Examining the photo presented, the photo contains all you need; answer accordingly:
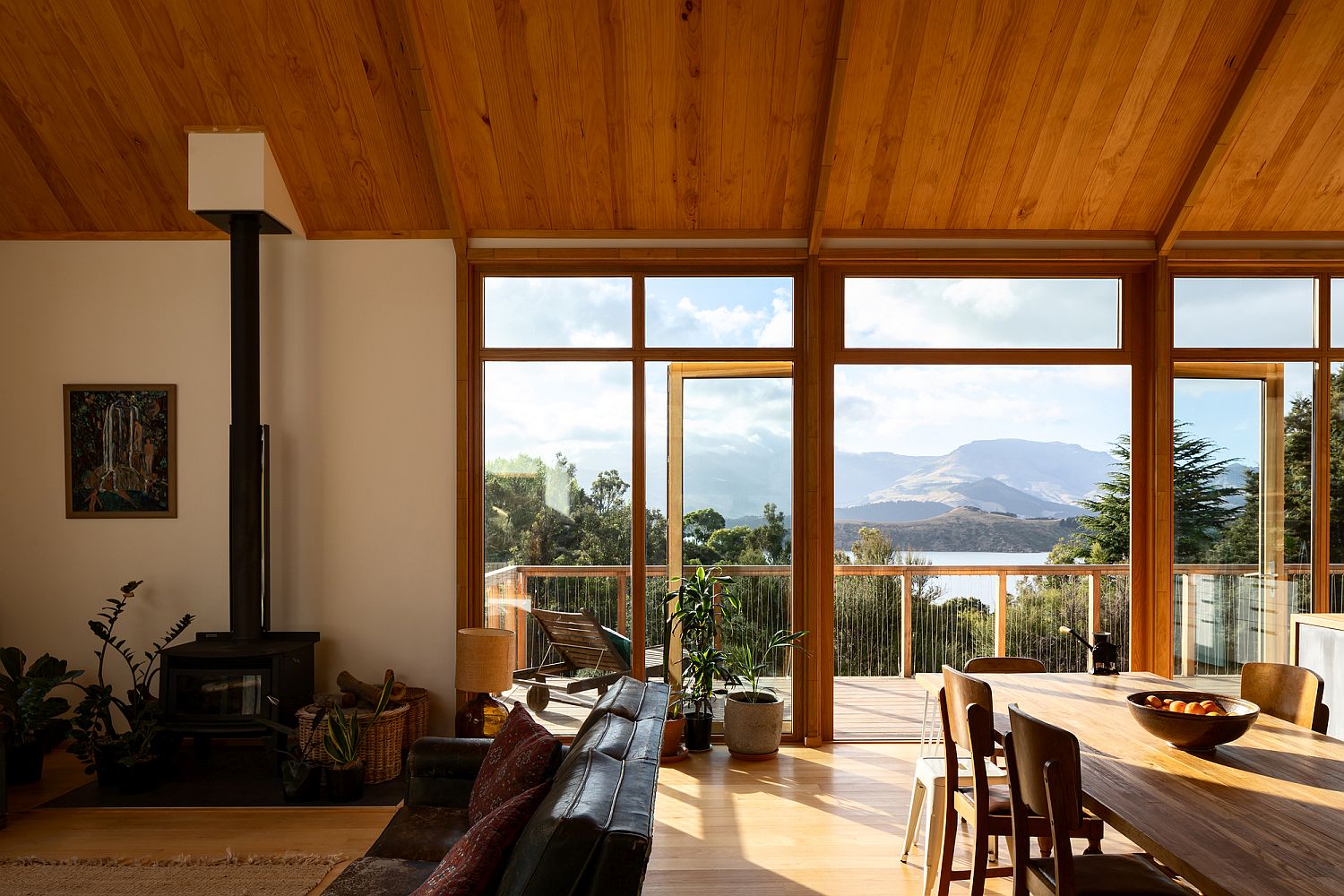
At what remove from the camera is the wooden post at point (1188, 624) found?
4980 mm

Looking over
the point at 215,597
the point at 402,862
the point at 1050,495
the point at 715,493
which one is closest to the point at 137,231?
the point at 215,597

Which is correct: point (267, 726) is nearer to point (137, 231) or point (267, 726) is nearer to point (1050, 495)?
point (137, 231)

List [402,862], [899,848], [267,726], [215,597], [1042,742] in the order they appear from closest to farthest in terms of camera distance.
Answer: [1042,742] → [402,862] → [899,848] → [267,726] → [215,597]

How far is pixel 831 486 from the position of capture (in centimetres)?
499

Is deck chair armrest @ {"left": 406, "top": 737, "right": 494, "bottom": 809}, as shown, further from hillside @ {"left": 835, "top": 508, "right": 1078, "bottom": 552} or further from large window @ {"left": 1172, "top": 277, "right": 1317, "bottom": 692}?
large window @ {"left": 1172, "top": 277, "right": 1317, "bottom": 692}

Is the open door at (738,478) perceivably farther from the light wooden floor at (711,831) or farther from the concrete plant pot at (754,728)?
the light wooden floor at (711,831)

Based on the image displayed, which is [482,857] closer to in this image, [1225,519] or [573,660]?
[573,660]

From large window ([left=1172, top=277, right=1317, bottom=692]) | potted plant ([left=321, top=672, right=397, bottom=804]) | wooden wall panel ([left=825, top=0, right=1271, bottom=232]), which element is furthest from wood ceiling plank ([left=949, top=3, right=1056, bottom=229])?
potted plant ([left=321, top=672, right=397, bottom=804])

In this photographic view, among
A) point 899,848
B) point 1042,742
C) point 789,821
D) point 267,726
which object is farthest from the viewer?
point 267,726

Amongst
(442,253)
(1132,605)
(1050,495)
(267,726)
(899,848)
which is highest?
(442,253)

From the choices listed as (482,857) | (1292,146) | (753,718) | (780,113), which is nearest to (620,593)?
(753,718)

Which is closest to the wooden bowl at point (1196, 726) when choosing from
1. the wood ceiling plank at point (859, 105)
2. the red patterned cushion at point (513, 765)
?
the red patterned cushion at point (513, 765)

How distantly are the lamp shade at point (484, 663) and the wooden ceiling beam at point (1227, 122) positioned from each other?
4.16 m

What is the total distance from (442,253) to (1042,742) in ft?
13.0
